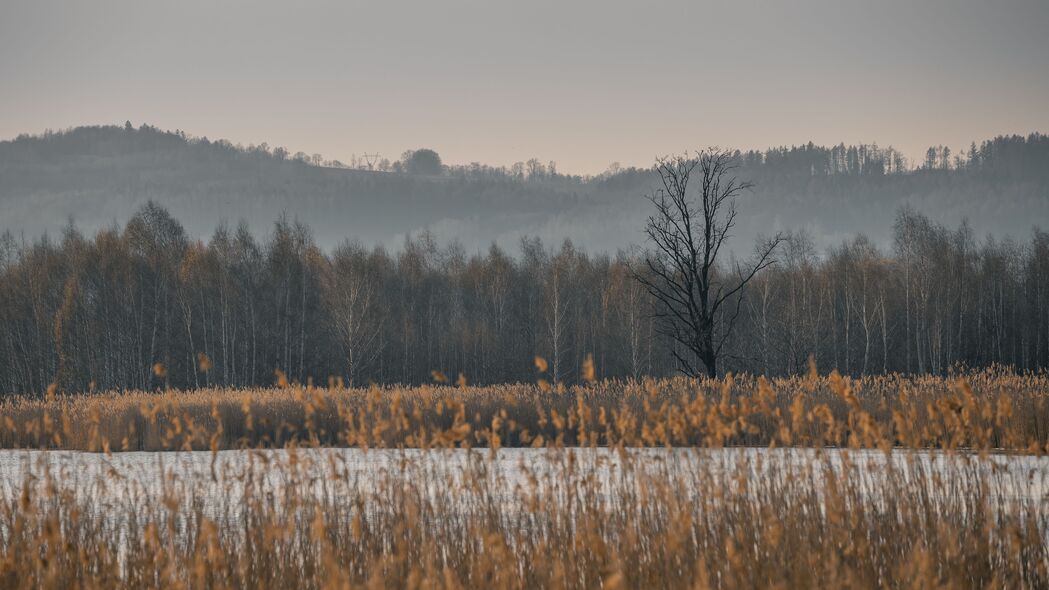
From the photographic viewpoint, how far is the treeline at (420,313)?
5209 cm

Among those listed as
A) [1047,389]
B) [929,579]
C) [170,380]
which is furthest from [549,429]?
[170,380]

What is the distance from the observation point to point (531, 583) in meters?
6.42

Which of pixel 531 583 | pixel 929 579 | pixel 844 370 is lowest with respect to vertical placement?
pixel 844 370

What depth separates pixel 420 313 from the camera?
6712 cm

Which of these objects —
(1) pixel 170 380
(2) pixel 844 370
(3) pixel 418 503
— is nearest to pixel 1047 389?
(3) pixel 418 503

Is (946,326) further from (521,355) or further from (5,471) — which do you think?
(5,471)

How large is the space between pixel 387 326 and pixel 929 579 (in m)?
55.6

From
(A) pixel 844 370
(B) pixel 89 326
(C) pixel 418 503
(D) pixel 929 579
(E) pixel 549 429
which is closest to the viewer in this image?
(D) pixel 929 579

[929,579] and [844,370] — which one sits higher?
[929,579]

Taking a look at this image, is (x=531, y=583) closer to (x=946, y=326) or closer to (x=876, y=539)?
(x=876, y=539)

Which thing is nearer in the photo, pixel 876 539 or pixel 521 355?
pixel 876 539

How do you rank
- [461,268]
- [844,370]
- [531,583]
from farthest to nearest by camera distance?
[461,268] < [844,370] < [531,583]

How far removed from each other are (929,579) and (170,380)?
52.0 m

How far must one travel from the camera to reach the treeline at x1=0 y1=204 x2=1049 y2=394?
→ 52094mm
